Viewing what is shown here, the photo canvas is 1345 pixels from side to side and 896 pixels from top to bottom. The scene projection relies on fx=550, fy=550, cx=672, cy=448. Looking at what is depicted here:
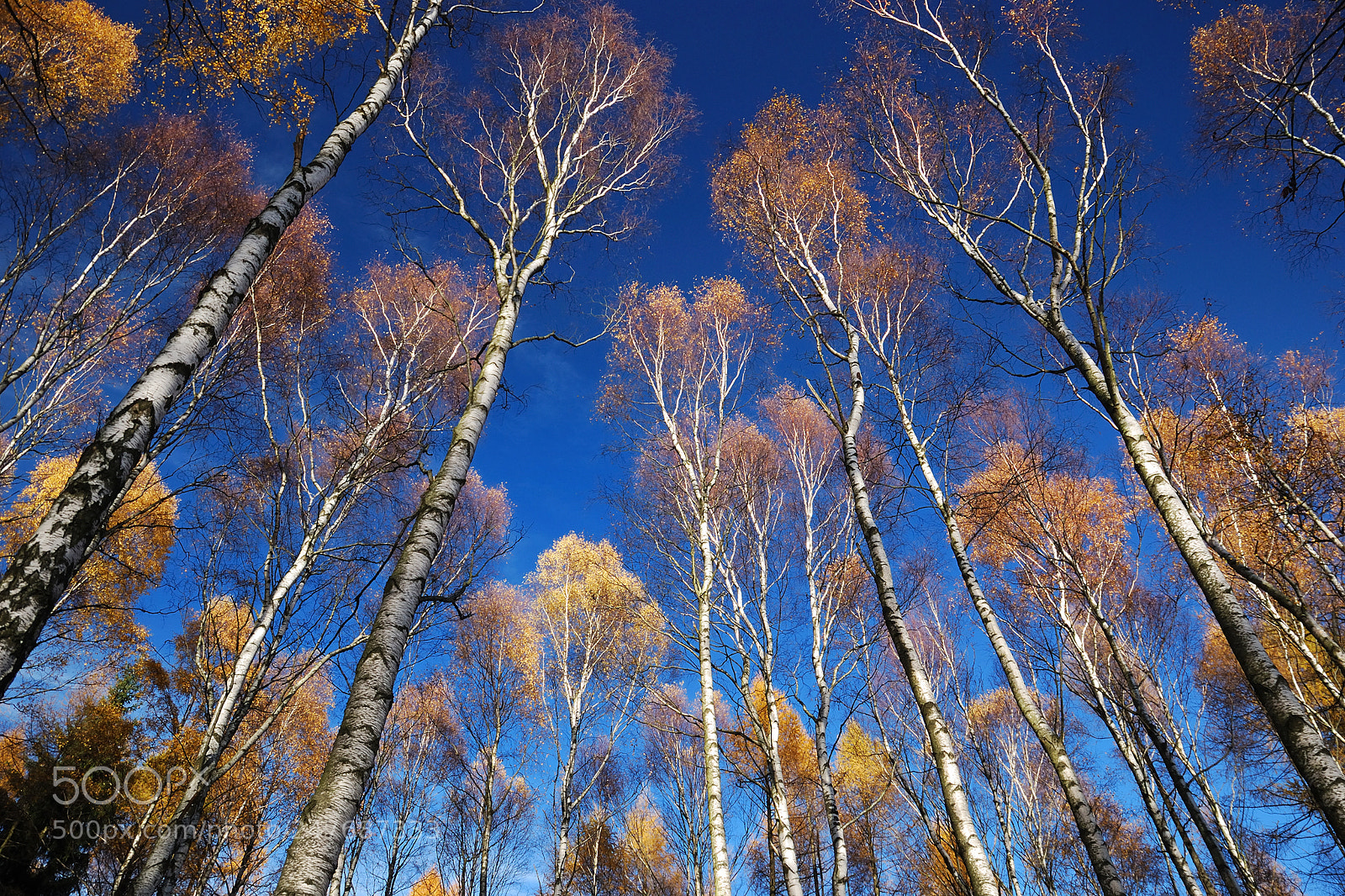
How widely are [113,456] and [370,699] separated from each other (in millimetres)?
1476

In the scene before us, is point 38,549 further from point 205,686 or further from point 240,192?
point 240,192

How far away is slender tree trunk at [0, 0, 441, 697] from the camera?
1986mm

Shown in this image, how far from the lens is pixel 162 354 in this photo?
2611 mm

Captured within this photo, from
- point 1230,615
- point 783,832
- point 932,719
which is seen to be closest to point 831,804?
point 783,832

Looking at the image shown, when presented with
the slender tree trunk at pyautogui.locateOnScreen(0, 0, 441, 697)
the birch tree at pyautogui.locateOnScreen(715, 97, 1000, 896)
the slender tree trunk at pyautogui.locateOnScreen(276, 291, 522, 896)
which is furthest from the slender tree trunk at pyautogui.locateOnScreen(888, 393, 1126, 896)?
the slender tree trunk at pyautogui.locateOnScreen(0, 0, 441, 697)

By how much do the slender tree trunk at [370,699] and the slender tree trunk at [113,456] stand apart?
1.03 metres

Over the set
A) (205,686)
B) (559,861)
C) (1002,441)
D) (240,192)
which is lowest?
(559,861)

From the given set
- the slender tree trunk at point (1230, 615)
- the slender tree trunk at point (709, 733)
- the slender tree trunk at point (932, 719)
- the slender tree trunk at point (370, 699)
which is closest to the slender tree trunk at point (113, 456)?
the slender tree trunk at point (370, 699)

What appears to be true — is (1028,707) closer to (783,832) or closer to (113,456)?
(783,832)

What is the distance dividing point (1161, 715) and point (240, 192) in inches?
722

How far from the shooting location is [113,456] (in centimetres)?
230

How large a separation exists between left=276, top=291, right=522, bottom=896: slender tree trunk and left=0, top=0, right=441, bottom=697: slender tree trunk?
1.03 metres

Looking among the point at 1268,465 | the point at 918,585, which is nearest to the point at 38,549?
the point at 918,585

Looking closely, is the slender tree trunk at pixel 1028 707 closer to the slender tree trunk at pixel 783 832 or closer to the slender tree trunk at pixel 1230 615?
the slender tree trunk at pixel 1230 615
